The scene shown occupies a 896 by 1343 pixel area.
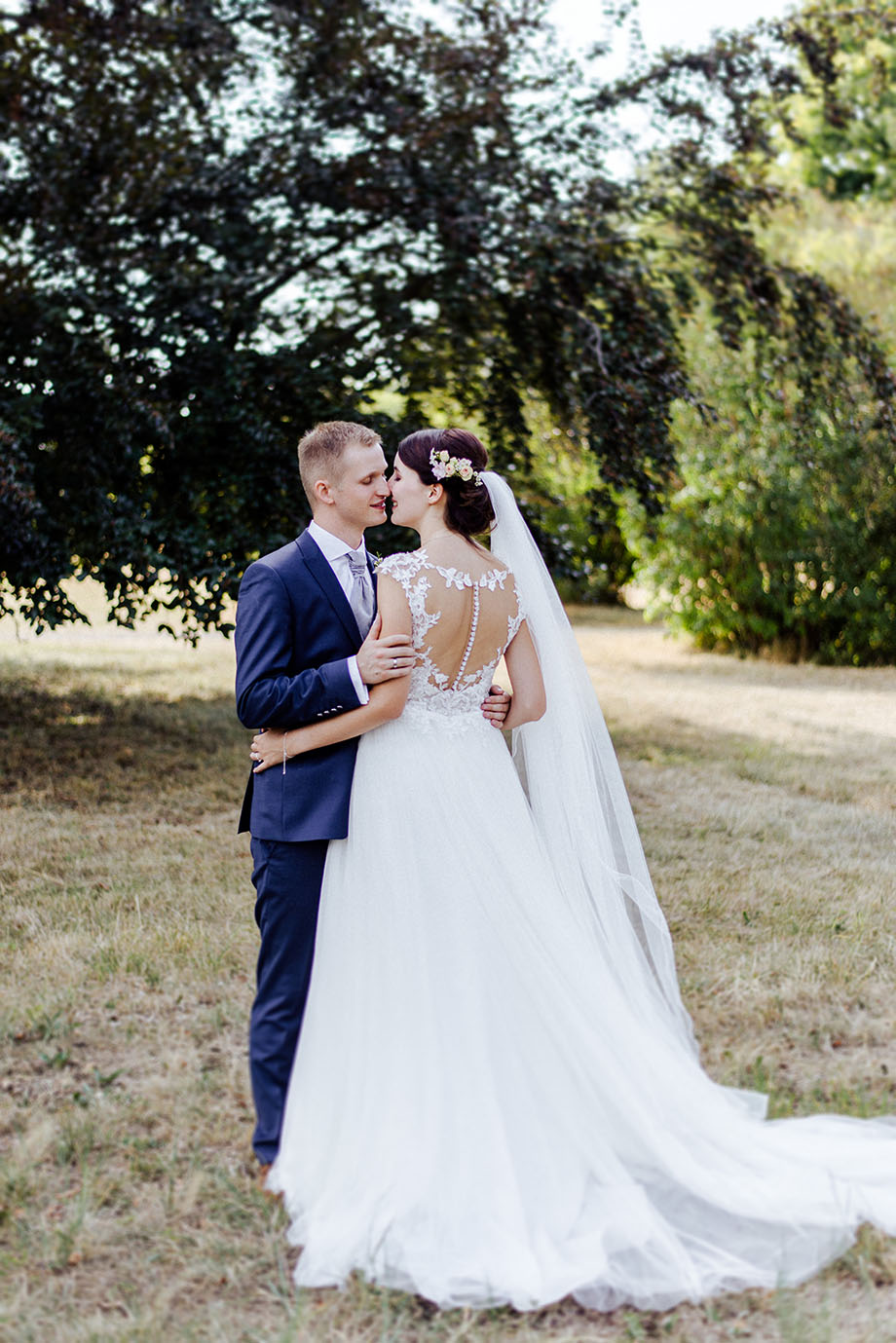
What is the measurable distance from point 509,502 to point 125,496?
4859mm

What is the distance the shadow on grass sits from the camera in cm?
818

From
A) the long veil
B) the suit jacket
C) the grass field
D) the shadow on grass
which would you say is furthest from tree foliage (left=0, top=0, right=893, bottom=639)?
the suit jacket

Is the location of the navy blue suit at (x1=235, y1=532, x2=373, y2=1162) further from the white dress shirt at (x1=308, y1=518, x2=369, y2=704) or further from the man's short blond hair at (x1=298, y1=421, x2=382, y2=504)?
the man's short blond hair at (x1=298, y1=421, x2=382, y2=504)

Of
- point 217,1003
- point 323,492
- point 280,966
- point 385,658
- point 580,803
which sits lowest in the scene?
point 217,1003

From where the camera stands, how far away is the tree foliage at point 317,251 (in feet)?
26.4

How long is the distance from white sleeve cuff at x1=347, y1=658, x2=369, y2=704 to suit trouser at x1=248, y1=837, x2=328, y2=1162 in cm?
42

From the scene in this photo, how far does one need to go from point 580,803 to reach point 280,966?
42.1 inches

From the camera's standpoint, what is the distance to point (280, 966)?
317cm

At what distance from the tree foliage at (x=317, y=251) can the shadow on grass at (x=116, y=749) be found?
137cm

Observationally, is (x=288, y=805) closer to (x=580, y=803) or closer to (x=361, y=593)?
(x=361, y=593)

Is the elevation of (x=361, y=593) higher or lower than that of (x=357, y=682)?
higher

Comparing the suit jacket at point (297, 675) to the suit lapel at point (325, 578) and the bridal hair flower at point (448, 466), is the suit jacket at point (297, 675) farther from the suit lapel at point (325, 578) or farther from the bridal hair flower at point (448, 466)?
the bridal hair flower at point (448, 466)

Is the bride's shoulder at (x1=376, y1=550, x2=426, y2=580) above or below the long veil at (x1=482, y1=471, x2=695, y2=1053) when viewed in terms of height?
above

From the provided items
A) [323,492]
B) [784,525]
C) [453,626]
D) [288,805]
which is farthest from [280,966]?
[784,525]
